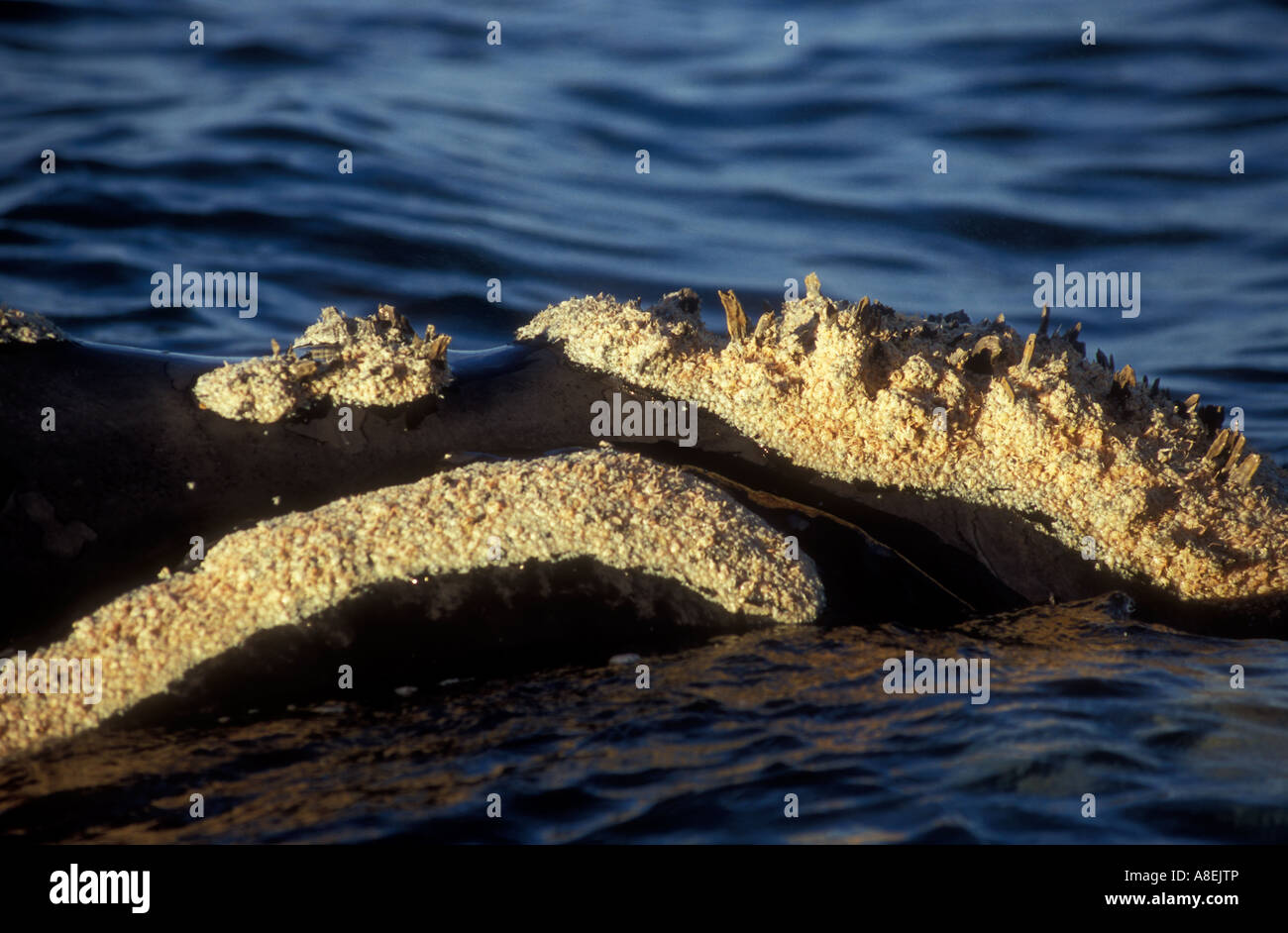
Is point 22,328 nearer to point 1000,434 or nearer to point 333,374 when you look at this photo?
point 333,374

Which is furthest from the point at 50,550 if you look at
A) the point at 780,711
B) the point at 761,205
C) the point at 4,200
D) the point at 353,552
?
the point at 761,205

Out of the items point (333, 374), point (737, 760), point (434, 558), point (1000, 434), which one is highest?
point (333, 374)

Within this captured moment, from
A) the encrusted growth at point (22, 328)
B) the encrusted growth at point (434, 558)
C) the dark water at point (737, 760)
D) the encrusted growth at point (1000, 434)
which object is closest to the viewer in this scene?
the dark water at point (737, 760)

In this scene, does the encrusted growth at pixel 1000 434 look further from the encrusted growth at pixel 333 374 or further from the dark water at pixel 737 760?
the encrusted growth at pixel 333 374

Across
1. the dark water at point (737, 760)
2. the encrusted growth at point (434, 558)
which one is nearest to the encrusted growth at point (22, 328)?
the encrusted growth at point (434, 558)

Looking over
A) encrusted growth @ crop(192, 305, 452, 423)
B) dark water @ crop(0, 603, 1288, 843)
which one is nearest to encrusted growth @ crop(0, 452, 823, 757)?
dark water @ crop(0, 603, 1288, 843)

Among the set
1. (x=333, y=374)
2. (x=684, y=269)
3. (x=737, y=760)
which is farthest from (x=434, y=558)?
(x=684, y=269)
